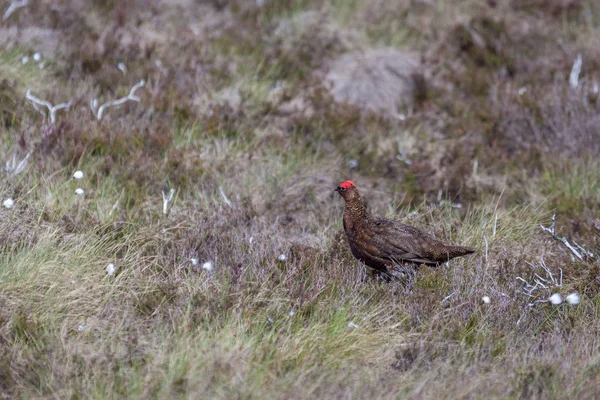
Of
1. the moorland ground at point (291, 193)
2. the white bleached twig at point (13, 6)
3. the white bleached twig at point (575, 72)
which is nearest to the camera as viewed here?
the moorland ground at point (291, 193)

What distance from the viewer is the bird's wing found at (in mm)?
4836

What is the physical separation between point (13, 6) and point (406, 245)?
17.1ft

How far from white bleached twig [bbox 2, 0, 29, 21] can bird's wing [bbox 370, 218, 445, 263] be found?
Result: 4.87 metres

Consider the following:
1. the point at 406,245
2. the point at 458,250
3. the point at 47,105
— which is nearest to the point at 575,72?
the point at 458,250

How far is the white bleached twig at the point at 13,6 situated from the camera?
756cm

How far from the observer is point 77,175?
5.18m

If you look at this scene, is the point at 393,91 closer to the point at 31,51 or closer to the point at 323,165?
the point at 323,165

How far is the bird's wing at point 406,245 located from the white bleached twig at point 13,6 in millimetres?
4869

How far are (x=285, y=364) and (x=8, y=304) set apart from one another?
160cm

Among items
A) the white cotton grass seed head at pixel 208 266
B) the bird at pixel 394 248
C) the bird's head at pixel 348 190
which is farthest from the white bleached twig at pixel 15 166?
the bird at pixel 394 248

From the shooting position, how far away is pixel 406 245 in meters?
4.84

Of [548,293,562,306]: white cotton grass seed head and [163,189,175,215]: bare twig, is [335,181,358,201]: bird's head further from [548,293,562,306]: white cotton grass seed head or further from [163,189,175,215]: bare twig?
[548,293,562,306]: white cotton grass seed head

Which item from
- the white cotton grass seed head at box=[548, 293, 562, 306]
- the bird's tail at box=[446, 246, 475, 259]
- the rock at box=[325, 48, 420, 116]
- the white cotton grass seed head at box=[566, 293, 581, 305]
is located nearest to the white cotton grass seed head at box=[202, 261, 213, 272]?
the bird's tail at box=[446, 246, 475, 259]

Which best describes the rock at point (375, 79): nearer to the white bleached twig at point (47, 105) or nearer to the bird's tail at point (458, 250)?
the white bleached twig at point (47, 105)
